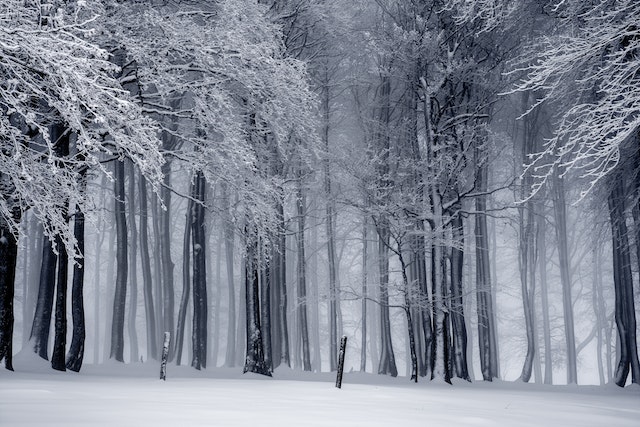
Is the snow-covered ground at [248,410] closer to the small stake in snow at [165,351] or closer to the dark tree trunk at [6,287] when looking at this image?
the dark tree trunk at [6,287]

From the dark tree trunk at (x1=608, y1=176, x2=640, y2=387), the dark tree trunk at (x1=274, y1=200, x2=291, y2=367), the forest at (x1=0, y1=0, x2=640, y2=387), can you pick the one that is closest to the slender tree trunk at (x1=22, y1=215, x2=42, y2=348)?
the forest at (x1=0, y1=0, x2=640, y2=387)

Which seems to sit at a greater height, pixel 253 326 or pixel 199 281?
pixel 199 281

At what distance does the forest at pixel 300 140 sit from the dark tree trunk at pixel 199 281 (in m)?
0.07

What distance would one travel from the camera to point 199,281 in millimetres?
21766

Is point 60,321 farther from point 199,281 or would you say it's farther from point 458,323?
point 458,323

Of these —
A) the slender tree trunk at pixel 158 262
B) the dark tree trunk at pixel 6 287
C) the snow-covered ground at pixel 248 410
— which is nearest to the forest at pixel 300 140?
the dark tree trunk at pixel 6 287

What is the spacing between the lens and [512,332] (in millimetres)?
40844

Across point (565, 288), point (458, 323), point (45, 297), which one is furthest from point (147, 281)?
point (565, 288)

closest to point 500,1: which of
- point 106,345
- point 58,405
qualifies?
point 58,405

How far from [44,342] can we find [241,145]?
712cm

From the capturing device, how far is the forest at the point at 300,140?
9.11 metres

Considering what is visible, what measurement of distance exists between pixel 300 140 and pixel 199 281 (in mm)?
5692

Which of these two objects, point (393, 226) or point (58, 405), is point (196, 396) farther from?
point (393, 226)

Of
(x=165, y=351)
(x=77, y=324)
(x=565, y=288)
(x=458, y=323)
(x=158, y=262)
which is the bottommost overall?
(x=165, y=351)
